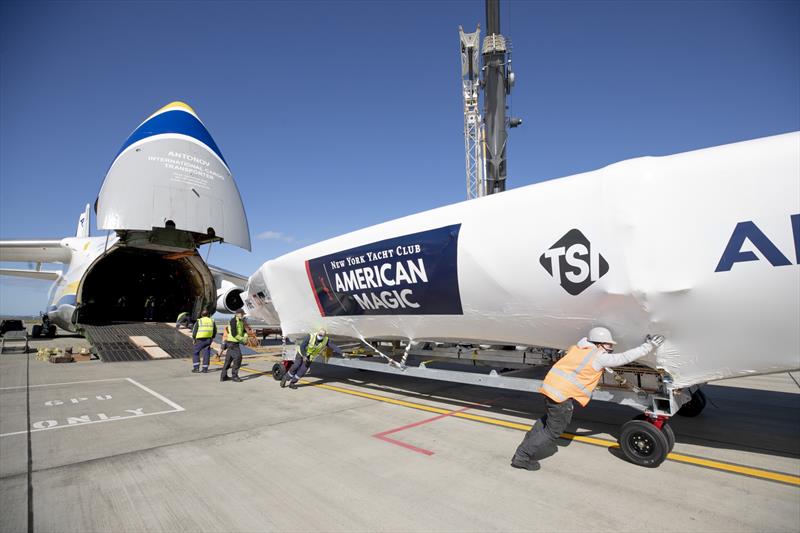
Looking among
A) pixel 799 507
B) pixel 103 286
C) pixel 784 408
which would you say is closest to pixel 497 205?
pixel 799 507

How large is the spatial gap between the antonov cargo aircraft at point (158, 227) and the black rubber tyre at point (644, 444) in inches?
546

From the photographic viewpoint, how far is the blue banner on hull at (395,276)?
5.80 metres

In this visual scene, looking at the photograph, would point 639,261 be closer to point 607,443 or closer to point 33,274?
point 607,443

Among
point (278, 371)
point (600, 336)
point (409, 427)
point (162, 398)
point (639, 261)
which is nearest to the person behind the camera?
A: point (639, 261)

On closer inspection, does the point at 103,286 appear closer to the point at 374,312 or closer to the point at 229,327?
the point at 229,327

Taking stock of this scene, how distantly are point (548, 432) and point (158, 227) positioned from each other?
14.0 metres

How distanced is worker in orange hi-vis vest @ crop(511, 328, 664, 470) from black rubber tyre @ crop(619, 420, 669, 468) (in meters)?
0.58

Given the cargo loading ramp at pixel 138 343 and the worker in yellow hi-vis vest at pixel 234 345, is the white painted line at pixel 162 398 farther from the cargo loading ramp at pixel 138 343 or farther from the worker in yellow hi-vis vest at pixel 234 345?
the cargo loading ramp at pixel 138 343

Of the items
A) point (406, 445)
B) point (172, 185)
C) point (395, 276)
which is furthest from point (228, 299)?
point (406, 445)

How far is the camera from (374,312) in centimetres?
719

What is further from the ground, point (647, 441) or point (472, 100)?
point (472, 100)

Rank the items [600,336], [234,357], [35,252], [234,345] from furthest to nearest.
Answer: [35,252]
[234,345]
[234,357]
[600,336]

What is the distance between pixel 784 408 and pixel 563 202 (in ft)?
19.3

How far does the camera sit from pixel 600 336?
440 cm
